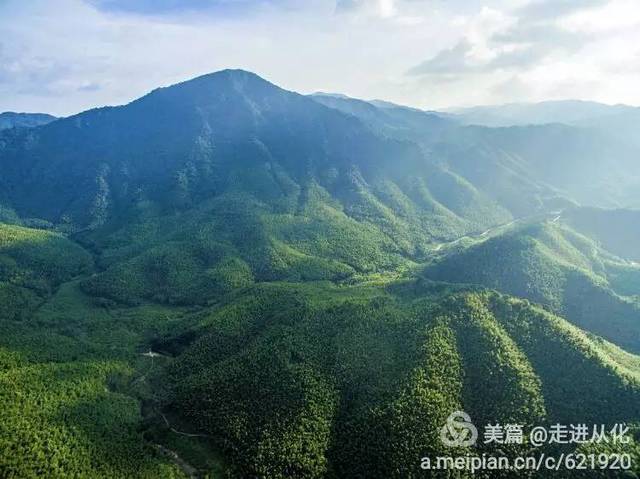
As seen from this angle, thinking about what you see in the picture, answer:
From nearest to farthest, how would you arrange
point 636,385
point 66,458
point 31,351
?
1. point 66,458
2. point 636,385
3. point 31,351

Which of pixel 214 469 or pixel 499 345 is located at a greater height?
pixel 499 345

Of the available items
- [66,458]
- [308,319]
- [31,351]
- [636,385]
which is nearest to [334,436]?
[308,319]

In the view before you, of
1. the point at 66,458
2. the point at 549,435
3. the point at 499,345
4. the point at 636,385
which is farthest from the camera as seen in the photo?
the point at 499,345

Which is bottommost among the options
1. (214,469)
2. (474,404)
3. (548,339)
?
(214,469)

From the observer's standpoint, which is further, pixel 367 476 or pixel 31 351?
pixel 31 351

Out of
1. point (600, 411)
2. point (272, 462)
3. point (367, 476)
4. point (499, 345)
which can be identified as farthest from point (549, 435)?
point (272, 462)

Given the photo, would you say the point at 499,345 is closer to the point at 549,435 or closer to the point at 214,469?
the point at 549,435
